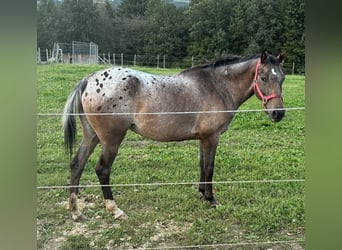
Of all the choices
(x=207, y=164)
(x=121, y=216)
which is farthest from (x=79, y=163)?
(x=207, y=164)

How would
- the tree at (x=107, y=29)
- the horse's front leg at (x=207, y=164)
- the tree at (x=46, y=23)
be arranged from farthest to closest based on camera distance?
the horse's front leg at (x=207, y=164) < the tree at (x=107, y=29) < the tree at (x=46, y=23)

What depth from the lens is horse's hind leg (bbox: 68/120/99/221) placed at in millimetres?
3059

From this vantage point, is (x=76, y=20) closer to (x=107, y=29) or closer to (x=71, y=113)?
(x=107, y=29)

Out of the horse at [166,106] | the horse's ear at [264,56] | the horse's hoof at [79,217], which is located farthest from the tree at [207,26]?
the horse's hoof at [79,217]

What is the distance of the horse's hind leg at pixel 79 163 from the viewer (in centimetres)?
306

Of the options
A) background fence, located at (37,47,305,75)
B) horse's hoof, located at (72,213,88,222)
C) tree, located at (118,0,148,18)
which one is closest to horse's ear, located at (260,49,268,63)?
background fence, located at (37,47,305,75)

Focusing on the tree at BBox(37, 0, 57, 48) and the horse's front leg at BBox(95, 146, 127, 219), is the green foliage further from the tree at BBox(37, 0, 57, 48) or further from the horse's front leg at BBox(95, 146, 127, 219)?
the horse's front leg at BBox(95, 146, 127, 219)

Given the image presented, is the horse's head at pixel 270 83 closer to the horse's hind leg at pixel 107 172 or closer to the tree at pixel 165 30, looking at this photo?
the tree at pixel 165 30

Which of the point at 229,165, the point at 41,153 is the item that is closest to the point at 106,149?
the point at 41,153

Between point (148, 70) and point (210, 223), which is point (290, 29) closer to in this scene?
point (148, 70)

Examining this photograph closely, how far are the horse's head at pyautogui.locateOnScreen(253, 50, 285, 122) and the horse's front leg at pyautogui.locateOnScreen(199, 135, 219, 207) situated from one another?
0.40 m

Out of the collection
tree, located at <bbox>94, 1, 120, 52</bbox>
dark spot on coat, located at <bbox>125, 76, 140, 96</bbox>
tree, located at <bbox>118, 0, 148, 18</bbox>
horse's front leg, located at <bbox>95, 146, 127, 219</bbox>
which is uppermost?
tree, located at <bbox>118, 0, 148, 18</bbox>
